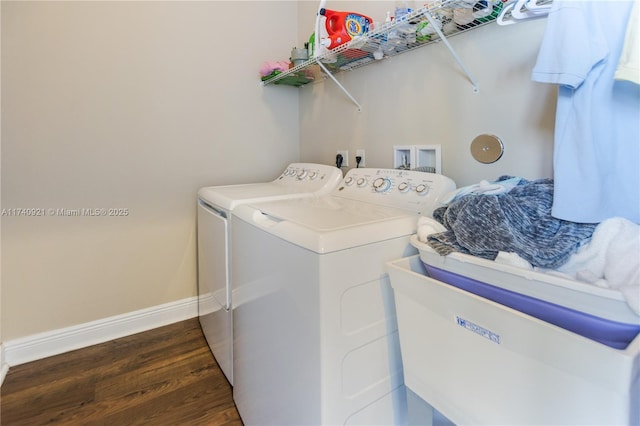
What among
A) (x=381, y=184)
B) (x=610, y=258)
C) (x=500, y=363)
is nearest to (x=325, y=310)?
(x=500, y=363)

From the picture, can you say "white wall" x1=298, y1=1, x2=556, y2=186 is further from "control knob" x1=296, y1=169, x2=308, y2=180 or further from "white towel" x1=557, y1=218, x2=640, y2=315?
"white towel" x1=557, y1=218, x2=640, y2=315

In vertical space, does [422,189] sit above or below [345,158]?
below

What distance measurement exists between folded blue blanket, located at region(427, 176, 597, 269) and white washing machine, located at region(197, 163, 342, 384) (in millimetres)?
809

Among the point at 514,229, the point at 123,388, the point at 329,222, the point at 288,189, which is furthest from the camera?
the point at 288,189

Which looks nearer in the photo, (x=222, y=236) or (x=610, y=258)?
(x=610, y=258)

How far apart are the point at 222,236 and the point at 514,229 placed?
1103mm

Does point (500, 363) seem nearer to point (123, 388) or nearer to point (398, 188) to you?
point (398, 188)

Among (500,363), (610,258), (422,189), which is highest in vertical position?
(422,189)

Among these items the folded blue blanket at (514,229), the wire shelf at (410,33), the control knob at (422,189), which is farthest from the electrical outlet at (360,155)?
the folded blue blanket at (514,229)

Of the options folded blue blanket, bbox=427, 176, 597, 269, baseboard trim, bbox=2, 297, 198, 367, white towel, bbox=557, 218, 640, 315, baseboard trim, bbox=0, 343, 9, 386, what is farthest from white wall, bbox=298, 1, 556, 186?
baseboard trim, bbox=0, 343, 9, 386

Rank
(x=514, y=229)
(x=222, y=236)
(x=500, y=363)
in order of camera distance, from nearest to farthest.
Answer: (x=500, y=363), (x=514, y=229), (x=222, y=236)

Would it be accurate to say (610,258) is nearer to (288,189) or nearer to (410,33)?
(410,33)

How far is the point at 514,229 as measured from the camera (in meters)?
0.73

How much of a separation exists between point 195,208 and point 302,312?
4.84 feet
